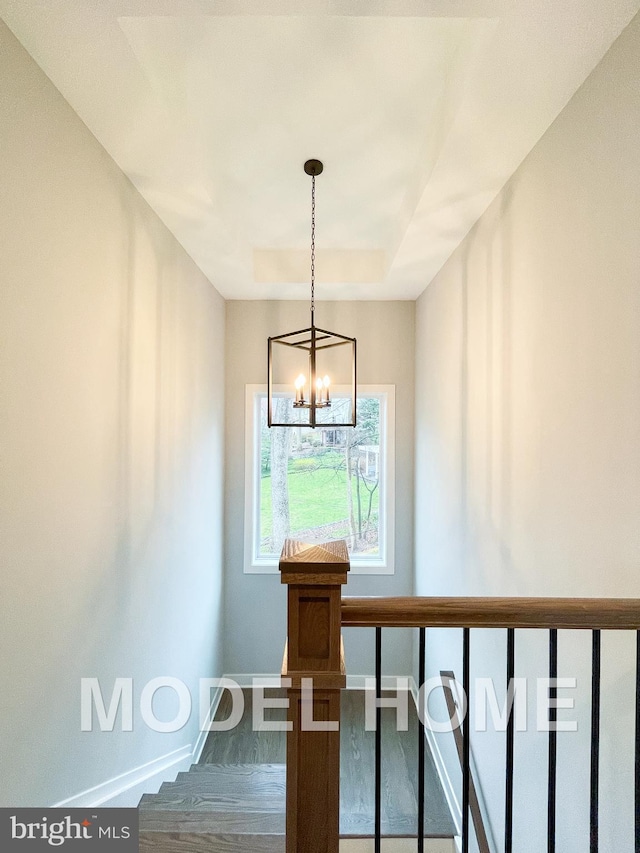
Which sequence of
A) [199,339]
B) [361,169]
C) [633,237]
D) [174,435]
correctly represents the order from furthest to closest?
1. [199,339]
2. [174,435]
3. [361,169]
4. [633,237]

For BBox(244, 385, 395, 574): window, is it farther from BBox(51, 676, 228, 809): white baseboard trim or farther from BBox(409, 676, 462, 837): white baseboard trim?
BBox(51, 676, 228, 809): white baseboard trim

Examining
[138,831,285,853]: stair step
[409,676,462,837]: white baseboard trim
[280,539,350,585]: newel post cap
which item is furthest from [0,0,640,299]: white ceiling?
[409,676,462,837]: white baseboard trim

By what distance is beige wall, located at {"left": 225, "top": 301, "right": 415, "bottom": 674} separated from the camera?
14.0 feet

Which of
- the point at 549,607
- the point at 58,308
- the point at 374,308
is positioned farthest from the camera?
the point at 374,308

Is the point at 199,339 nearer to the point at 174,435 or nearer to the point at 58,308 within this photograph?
the point at 174,435

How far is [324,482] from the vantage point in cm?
450

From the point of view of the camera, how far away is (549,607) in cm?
114

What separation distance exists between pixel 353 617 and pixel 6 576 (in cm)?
96

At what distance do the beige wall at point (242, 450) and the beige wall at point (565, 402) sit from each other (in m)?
1.52

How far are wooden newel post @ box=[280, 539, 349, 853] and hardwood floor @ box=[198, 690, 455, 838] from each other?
6.27 ft

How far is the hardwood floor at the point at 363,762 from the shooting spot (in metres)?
2.75

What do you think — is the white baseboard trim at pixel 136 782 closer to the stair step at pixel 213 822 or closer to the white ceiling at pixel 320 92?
the stair step at pixel 213 822

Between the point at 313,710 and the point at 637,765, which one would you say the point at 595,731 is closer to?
the point at 637,765

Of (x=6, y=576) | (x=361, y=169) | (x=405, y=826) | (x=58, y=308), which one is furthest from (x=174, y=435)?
(x=405, y=826)
